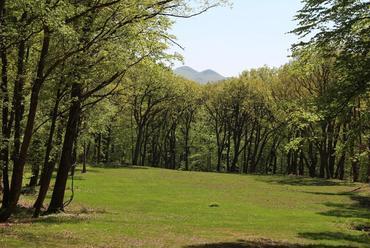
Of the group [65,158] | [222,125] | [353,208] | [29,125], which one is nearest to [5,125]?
[65,158]

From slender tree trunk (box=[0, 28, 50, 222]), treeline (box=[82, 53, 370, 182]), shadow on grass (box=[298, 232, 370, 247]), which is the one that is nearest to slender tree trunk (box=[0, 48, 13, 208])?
slender tree trunk (box=[0, 28, 50, 222])

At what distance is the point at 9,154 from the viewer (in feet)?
97.0

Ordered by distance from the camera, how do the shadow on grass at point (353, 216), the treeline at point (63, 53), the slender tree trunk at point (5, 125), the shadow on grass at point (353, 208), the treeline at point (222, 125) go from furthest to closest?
the treeline at point (222, 125) → the shadow on grass at point (353, 208) → the slender tree trunk at point (5, 125) → the shadow on grass at point (353, 216) → the treeline at point (63, 53)

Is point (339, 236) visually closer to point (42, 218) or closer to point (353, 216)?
point (353, 216)

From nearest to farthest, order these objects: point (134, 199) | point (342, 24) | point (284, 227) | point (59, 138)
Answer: point (342, 24) → point (284, 227) → point (59, 138) → point (134, 199)

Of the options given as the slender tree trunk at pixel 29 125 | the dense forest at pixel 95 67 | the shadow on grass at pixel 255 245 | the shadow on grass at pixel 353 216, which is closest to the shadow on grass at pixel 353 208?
the shadow on grass at pixel 353 216

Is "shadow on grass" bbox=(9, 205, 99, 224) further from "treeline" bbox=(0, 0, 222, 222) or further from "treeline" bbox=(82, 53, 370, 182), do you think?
"treeline" bbox=(82, 53, 370, 182)

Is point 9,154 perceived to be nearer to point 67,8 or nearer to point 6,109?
point 6,109

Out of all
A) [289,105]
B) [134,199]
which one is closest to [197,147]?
[134,199]

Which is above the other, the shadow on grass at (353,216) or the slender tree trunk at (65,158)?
the slender tree trunk at (65,158)

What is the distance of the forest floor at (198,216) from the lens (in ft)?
61.0

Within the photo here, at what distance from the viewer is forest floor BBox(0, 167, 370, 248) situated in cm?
1858

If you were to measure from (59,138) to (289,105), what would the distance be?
1680 cm

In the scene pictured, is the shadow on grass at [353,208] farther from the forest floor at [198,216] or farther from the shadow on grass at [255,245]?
the shadow on grass at [255,245]
